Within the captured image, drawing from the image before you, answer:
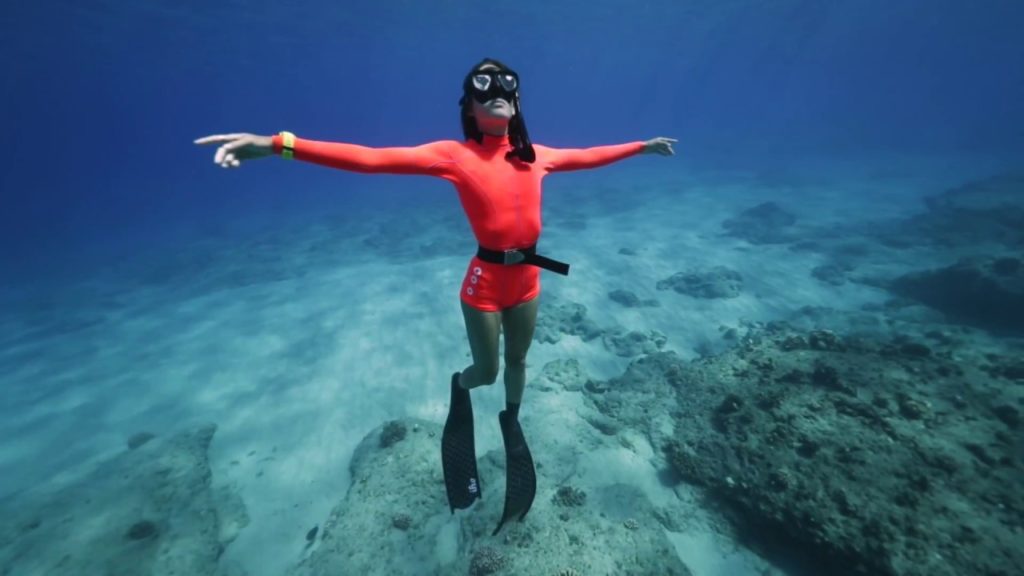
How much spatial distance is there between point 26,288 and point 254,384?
86.0 feet

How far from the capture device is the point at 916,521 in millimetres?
4270

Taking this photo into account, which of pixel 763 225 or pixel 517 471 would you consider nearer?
pixel 517 471

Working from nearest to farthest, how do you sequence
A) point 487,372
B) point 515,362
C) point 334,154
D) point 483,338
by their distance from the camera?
1. point 334,154
2. point 483,338
3. point 487,372
4. point 515,362

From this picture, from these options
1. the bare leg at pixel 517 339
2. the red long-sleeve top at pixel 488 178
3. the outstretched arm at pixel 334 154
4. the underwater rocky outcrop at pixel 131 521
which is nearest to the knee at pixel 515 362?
the bare leg at pixel 517 339

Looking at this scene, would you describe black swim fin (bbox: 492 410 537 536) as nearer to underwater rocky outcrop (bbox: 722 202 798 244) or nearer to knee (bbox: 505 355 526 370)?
knee (bbox: 505 355 526 370)

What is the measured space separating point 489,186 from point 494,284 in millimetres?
874

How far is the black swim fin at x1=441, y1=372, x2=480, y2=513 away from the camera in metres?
5.09

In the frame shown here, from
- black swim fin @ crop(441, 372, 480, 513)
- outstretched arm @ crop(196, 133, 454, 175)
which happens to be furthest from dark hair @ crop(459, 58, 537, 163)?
black swim fin @ crop(441, 372, 480, 513)

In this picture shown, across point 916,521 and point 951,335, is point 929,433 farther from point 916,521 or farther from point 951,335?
point 951,335

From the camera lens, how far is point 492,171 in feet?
11.6

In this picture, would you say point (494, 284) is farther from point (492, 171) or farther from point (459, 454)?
point (459, 454)

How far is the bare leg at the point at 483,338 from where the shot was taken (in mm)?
3941

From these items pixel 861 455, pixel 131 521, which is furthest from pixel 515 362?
pixel 131 521

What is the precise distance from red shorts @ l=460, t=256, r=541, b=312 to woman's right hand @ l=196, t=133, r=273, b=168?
1.78 metres
